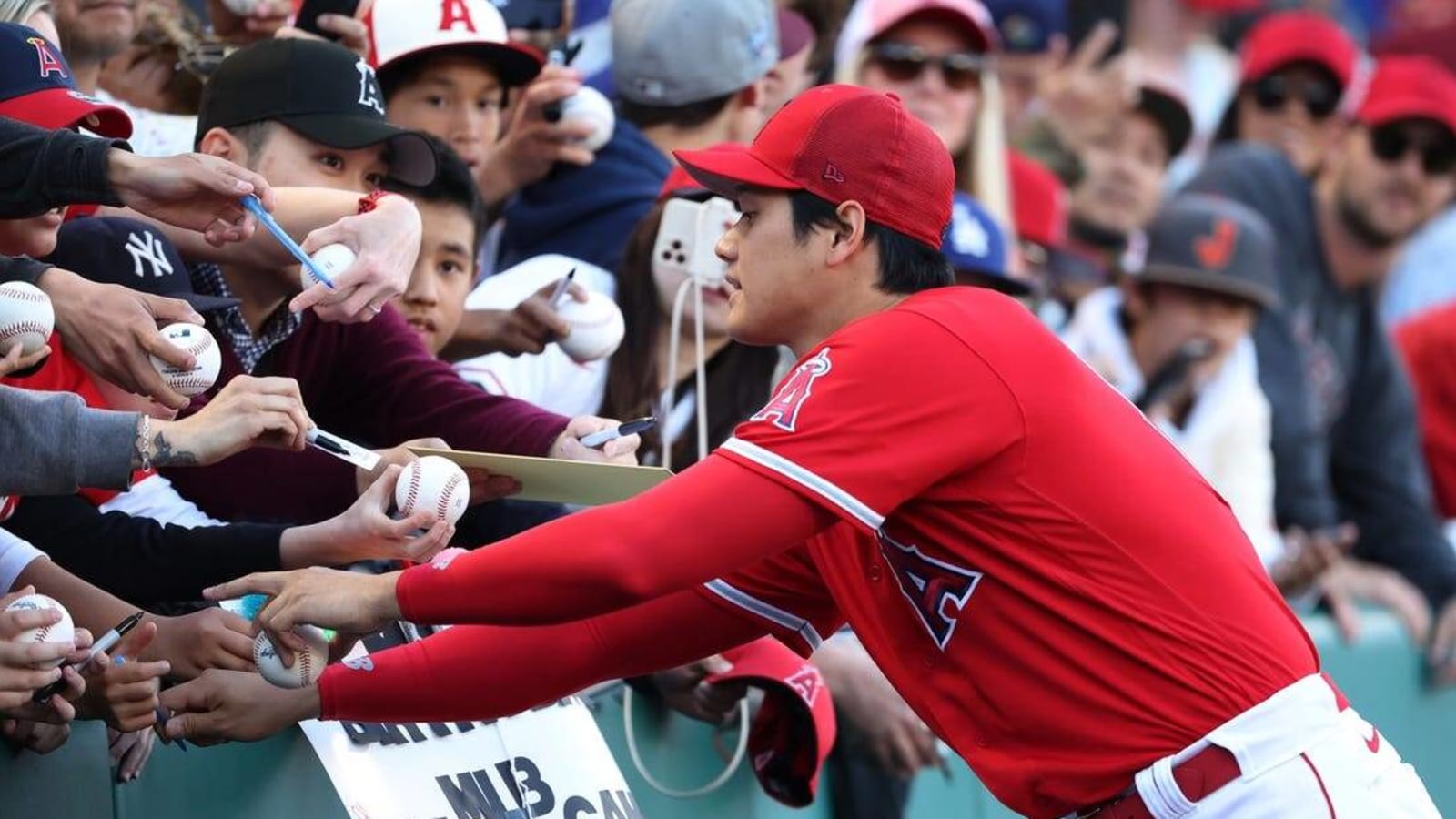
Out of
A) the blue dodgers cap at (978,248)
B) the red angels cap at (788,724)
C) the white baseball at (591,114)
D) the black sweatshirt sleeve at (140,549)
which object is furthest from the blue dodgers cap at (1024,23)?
the black sweatshirt sleeve at (140,549)

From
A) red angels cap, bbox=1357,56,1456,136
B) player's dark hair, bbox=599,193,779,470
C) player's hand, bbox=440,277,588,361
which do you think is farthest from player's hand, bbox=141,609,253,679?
red angels cap, bbox=1357,56,1456,136

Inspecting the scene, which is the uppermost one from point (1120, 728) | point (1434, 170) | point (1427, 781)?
point (1120, 728)

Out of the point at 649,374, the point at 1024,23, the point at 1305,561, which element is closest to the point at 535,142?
the point at 649,374

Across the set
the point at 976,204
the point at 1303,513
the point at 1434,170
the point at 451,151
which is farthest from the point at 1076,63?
the point at 451,151

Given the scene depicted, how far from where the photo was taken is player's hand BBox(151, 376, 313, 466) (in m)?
3.58

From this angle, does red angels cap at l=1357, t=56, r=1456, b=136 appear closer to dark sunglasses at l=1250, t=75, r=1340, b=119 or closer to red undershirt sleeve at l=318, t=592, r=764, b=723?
dark sunglasses at l=1250, t=75, r=1340, b=119

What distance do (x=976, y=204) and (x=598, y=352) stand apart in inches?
84.9

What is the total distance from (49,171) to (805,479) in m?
1.26

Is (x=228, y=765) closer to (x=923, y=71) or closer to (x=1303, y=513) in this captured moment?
(x=923, y=71)

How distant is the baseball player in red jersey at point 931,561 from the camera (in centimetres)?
372

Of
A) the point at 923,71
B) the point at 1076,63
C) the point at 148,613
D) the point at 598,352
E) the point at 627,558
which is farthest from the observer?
the point at 1076,63

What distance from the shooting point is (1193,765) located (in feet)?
12.9

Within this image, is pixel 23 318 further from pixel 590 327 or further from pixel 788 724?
pixel 788 724

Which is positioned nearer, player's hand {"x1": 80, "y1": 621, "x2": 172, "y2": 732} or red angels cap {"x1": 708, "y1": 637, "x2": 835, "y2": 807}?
player's hand {"x1": 80, "y1": 621, "x2": 172, "y2": 732}
